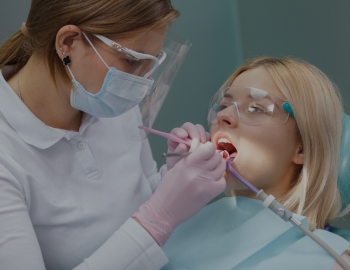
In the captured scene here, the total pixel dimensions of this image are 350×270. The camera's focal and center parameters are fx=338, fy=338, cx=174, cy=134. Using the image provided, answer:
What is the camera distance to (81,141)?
57.4 inches

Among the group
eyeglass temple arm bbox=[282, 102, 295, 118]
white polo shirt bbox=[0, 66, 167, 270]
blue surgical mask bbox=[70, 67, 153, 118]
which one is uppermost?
eyeglass temple arm bbox=[282, 102, 295, 118]

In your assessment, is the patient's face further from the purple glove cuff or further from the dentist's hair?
the purple glove cuff

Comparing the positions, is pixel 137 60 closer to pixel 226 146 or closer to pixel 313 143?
pixel 226 146

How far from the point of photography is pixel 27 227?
1099mm

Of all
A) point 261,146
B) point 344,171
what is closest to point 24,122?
point 261,146

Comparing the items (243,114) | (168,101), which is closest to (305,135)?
(243,114)

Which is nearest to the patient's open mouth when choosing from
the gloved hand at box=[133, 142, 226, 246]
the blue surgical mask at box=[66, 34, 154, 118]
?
the gloved hand at box=[133, 142, 226, 246]

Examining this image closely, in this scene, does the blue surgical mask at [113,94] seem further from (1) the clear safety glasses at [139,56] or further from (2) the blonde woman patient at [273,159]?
(2) the blonde woman patient at [273,159]

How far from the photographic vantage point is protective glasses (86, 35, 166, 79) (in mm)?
1185

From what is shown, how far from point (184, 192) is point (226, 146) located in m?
0.41

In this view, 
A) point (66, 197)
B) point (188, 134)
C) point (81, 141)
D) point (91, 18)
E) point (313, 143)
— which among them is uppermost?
point (91, 18)

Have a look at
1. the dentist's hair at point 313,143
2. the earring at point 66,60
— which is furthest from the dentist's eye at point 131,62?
the dentist's hair at point 313,143

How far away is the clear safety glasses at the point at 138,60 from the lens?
1185mm

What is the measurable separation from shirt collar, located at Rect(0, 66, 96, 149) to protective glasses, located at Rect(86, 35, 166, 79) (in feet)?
1.30
